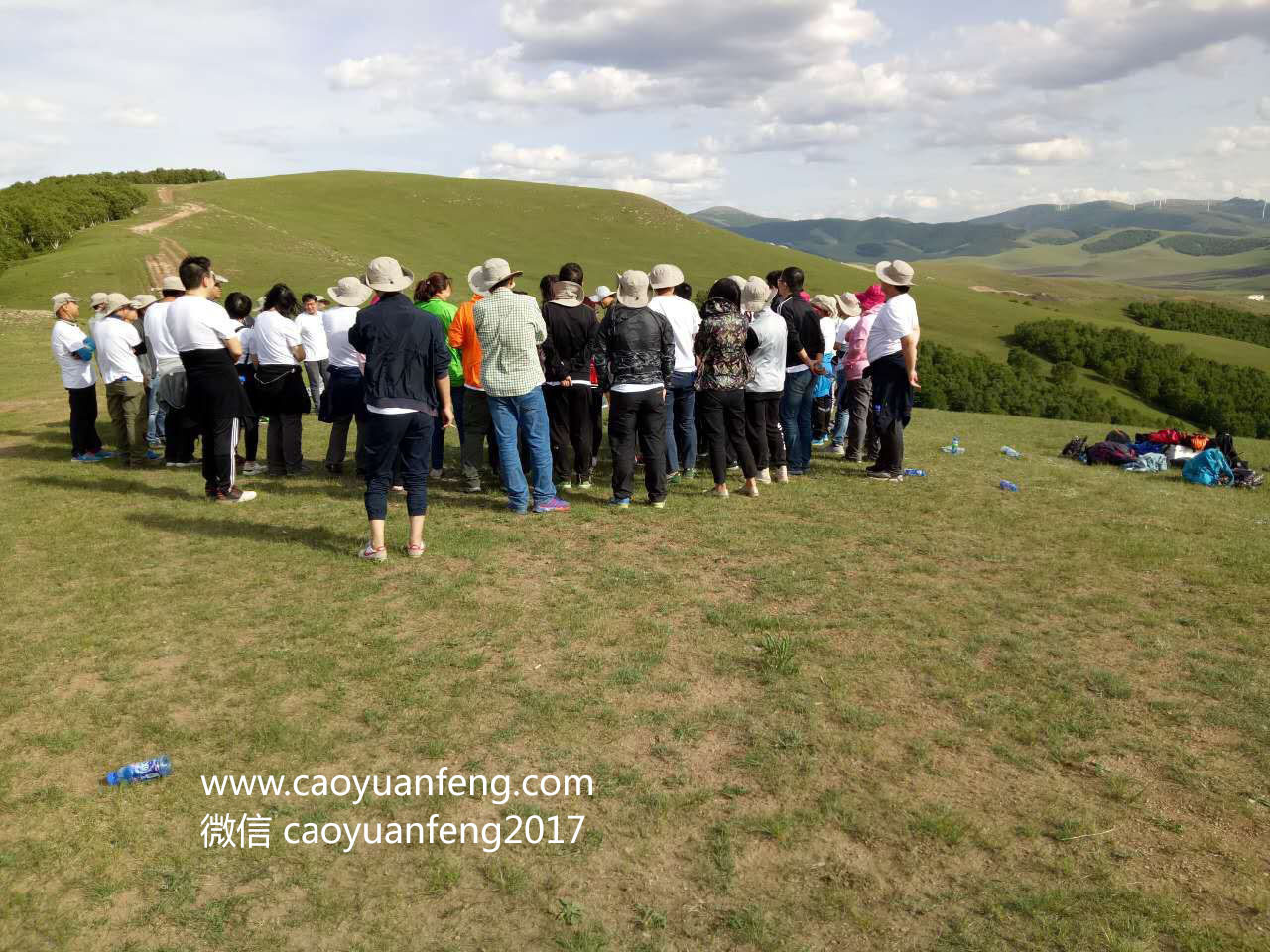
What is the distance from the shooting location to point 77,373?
34.2 ft

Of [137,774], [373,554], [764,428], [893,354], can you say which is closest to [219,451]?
[373,554]

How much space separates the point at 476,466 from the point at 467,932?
654 cm

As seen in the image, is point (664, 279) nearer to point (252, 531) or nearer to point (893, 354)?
point (893, 354)

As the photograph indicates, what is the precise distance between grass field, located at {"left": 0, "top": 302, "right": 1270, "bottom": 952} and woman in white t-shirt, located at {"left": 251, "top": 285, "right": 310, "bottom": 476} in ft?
5.80

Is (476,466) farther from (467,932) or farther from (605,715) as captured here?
(467,932)

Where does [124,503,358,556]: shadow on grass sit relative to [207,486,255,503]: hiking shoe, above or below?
below

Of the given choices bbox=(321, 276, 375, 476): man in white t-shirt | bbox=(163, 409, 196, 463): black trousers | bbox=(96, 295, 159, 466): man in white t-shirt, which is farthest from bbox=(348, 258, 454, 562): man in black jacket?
bbox=(96, 295, 159, 466): man in white t-shirt

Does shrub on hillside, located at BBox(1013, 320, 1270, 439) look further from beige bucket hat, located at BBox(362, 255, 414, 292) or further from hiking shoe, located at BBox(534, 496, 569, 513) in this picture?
beige bucket hat, located at BBox(362, 255, 414, 292)

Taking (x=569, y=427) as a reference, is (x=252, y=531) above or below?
below

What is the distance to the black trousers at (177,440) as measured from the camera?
1036 centimetres

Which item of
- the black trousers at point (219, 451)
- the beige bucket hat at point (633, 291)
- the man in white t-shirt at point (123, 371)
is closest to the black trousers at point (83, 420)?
the man in white t-shirt at point (123, 371)

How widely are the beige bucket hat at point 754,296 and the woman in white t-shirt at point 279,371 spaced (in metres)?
5.20

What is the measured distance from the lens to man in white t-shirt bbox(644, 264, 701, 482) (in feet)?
29.5

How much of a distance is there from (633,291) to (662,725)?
479cm
